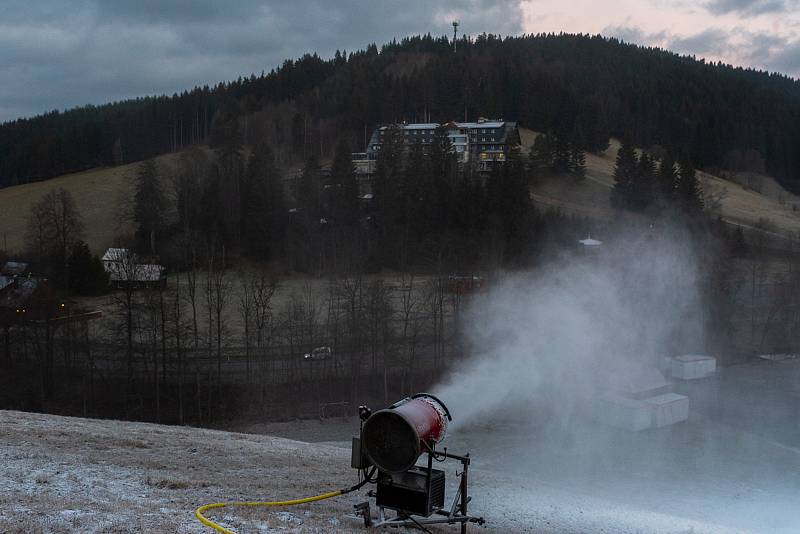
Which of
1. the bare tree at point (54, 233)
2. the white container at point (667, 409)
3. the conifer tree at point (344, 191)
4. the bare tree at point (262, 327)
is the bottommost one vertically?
the white container at point (667, 409)

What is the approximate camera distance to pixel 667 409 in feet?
103

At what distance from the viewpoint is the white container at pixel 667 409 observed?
30.7 meters

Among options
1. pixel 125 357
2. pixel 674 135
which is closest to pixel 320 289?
pixel 125 357

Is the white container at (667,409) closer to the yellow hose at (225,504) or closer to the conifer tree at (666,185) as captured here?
the yellow hose at (225,504)

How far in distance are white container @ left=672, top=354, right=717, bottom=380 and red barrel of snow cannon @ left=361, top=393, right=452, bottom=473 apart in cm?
3341

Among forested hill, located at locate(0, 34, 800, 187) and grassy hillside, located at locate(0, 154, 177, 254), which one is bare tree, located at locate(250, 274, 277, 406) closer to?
grassy hillside, located at locate(0, 154, 177, 254)

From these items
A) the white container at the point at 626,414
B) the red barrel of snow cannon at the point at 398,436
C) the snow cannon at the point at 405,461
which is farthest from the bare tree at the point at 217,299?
the red barrel of snow cannon at the point at 398,436

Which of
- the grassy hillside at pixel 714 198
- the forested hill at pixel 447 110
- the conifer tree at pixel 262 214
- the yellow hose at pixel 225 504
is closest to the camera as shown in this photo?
the yellow hose at pixel 225 504

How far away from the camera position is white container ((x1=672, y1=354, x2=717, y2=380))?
132ft

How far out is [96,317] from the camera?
158ft

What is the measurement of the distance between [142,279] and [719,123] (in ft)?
391

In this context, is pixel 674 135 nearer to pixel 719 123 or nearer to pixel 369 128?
pixel 719 123

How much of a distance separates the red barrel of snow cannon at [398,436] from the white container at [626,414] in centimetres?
2148

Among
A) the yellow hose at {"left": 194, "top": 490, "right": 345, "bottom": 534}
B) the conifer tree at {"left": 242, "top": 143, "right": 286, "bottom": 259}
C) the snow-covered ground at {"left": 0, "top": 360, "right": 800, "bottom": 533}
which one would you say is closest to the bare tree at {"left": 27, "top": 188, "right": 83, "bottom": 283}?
the conifer tree at {"left": 242, "top": 143, "right": 286, "bottom": 259}
